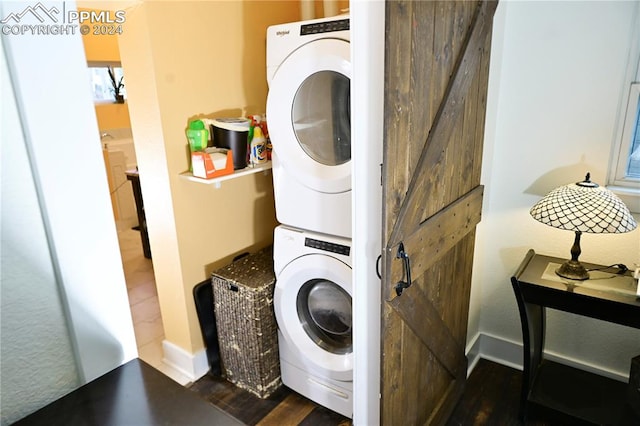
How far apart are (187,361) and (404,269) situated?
1.51m

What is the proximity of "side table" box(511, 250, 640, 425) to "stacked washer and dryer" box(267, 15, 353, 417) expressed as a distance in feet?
2.54

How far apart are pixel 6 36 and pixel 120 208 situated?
430cm

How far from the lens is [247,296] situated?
1.95 meters

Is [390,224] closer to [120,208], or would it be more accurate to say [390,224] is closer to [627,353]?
[627,353]

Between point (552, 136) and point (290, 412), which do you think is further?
point (290, 412)

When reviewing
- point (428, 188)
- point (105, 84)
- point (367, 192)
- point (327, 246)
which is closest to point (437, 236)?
point (428, 188)

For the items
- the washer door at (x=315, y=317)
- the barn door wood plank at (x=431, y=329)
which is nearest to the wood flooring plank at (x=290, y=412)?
the washer door at (x=315, y=317)

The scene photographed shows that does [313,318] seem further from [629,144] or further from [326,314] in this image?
[629,144]

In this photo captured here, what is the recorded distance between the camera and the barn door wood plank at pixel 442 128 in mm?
1247

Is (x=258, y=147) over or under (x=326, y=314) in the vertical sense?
over

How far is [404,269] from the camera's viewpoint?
1276 millimetres

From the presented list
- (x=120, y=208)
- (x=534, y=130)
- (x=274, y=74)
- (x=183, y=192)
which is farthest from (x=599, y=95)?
(x=120, y=208)

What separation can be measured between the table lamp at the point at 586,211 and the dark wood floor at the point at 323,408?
98 cm

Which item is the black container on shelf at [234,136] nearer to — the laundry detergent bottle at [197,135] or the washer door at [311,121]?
the laundry detergent bottle at [197,135]
